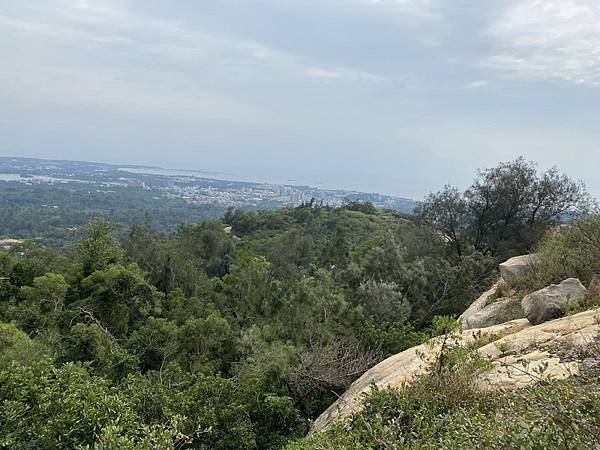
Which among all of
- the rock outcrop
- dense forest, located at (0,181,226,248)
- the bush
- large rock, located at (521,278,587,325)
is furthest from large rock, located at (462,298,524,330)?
dense forest, located at (0,181,226,248)

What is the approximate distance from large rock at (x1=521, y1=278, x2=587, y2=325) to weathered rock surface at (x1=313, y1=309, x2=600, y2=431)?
30 cm

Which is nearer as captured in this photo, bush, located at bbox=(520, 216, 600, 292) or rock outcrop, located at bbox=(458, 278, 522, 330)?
bush, located at bbox=(520, 216, 600, 292)

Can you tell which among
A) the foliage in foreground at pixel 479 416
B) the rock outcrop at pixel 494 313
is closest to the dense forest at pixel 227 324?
the foliage in foreground at pixel 479 416

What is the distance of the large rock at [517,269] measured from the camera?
12.3m

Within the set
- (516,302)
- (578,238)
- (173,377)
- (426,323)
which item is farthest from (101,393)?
(426,323)

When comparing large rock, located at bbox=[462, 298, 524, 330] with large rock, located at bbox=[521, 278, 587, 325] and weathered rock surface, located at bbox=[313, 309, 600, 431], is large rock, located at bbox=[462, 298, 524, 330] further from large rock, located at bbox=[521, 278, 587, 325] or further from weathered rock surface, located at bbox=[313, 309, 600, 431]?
large rock, located at bbox=[521, 278, 587, 325]

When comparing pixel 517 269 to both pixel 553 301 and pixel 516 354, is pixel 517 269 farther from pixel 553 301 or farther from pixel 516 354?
pixel 516 354

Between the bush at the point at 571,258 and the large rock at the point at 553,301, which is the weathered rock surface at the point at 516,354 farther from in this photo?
the bush at the point at 571,258

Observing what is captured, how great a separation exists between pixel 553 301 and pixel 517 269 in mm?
4536

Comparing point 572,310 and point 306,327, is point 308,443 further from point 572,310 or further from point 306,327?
point 306,327

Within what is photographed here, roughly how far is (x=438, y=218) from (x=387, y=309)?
8703 mm

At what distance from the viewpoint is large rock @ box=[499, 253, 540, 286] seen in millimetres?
12258

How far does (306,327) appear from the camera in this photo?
15773 mm

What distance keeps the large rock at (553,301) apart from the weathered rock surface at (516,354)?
0.97 feet
